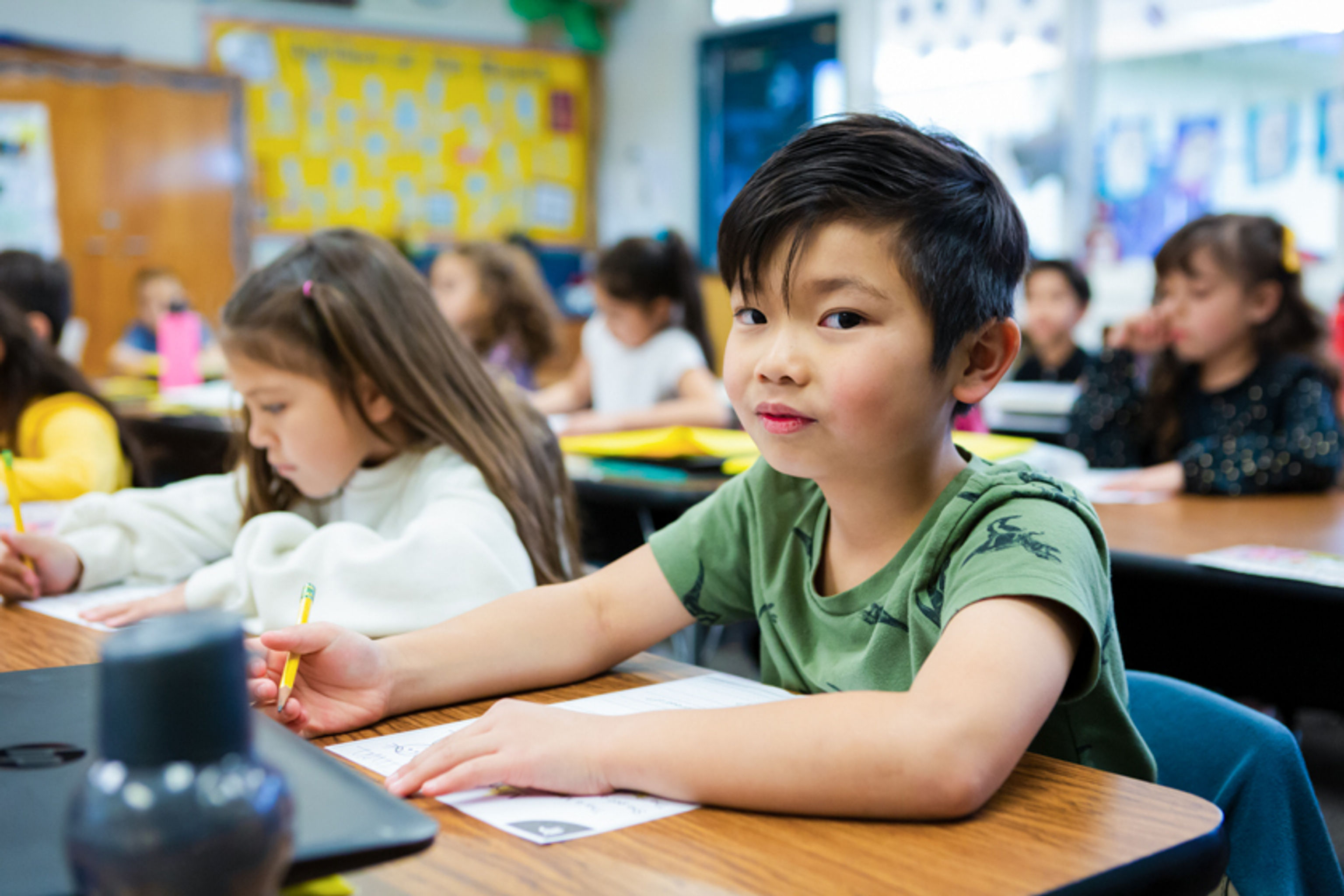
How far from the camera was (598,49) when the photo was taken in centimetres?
747

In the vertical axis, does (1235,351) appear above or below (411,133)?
below

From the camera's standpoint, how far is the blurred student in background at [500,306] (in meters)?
3.44

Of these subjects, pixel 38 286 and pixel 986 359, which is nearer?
pixel 986 359

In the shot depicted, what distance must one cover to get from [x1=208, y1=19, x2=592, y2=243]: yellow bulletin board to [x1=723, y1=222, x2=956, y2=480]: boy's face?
6.20m

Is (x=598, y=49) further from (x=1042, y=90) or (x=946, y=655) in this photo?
(x=946, y=655)

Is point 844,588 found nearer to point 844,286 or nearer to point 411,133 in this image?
point 844,286

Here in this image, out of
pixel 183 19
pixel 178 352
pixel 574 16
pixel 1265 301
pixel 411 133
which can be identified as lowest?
pixel 178 352

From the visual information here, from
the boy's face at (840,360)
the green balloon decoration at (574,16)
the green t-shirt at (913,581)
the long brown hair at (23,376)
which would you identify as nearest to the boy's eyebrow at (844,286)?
the boy's face at (840,360)

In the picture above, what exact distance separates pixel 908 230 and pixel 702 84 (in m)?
6.45

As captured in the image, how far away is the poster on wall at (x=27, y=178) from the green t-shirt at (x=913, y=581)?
5.72 metres

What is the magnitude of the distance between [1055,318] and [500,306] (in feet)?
5.89

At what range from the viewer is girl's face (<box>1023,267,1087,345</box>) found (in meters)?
3.92

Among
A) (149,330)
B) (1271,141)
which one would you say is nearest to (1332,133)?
(1271,141)

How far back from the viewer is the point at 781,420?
2.68 feet
